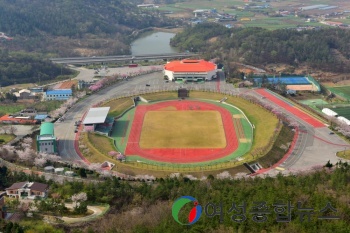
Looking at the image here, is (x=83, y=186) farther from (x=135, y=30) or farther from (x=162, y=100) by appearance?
(x=135, y=30)

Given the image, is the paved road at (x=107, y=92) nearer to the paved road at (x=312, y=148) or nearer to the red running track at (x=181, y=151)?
the red running track at (x=181, y=151)

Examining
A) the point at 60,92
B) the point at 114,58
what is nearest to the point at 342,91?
the point at 114,58

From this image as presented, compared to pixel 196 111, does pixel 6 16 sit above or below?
above

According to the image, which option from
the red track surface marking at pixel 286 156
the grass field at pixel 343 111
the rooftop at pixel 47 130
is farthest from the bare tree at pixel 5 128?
the grass field at pixel 343 111

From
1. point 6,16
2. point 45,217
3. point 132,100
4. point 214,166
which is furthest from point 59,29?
point 45,217

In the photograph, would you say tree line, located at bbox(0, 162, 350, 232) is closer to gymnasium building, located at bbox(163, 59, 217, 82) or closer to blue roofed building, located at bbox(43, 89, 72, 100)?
blue roofed building, located at bbox(43, 89, 72, 100)
